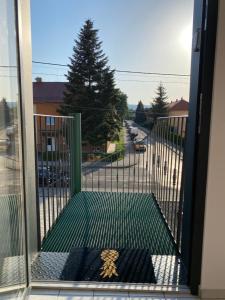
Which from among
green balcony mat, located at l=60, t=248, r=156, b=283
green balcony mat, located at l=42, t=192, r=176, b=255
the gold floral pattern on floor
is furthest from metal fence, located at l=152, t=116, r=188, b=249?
the gold floral pattern on floor

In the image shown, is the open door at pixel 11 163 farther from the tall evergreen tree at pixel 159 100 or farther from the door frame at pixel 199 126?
the tall evergreen tree at pixel 159 100

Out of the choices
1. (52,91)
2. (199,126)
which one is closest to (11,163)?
(199,126)

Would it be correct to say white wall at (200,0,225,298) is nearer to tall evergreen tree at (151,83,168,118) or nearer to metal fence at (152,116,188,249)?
metal fence at (152,116,188,249)

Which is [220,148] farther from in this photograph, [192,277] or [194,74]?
[192,277]

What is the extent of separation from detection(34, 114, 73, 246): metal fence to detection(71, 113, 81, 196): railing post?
20 cm

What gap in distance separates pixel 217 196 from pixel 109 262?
2.83 feet

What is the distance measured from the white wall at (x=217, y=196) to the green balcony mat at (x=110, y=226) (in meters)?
0.53

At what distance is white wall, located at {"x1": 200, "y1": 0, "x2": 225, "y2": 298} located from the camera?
1.25 metres

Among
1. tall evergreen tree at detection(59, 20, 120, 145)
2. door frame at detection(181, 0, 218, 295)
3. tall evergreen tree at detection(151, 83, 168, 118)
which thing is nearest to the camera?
door frame at detection(181, 0, 218, 295)

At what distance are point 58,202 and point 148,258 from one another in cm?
121

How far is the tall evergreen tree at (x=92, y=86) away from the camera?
1419 centimetres

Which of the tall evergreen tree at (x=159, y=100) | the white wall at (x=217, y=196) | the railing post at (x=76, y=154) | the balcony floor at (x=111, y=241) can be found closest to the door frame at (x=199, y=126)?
the white wall at (x=217, y=196)

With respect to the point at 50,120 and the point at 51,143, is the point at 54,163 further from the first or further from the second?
the point at 50,120

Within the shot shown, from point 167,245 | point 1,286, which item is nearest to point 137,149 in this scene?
point 167,245
